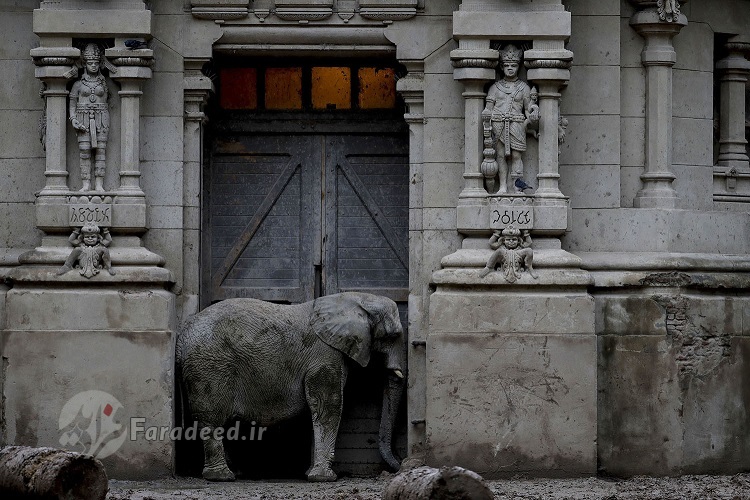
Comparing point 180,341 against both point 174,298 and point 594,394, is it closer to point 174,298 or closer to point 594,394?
point 174,298

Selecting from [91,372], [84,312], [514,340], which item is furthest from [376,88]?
[91,372]

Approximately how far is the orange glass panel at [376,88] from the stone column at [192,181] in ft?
5.31

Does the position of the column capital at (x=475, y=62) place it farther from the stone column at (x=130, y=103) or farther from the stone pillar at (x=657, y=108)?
the stone column at (x=130, y=103)

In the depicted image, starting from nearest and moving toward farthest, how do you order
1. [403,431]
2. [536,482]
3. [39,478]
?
1. [39,478]
2. [536,482]
3. [403,431]

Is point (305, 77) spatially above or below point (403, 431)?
above

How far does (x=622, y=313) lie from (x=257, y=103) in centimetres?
406

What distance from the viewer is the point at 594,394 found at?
13656 mm

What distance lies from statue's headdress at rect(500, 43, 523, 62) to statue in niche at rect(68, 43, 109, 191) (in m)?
3.56

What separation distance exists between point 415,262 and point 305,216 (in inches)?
54.4

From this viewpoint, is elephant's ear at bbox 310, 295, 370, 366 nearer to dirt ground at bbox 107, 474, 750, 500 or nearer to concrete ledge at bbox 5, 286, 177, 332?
dirt ground at bbox 107, 474, 750, 500

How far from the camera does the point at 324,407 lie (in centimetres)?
1400

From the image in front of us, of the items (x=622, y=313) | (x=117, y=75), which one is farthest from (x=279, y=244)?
(x=622, y=313)

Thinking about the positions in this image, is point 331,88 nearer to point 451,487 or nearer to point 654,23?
point 654,23

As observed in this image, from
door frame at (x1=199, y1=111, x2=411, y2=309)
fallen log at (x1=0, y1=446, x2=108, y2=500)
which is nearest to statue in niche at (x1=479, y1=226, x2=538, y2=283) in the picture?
door frame at (x1=199, y1=111, x2=411, y2=309)
